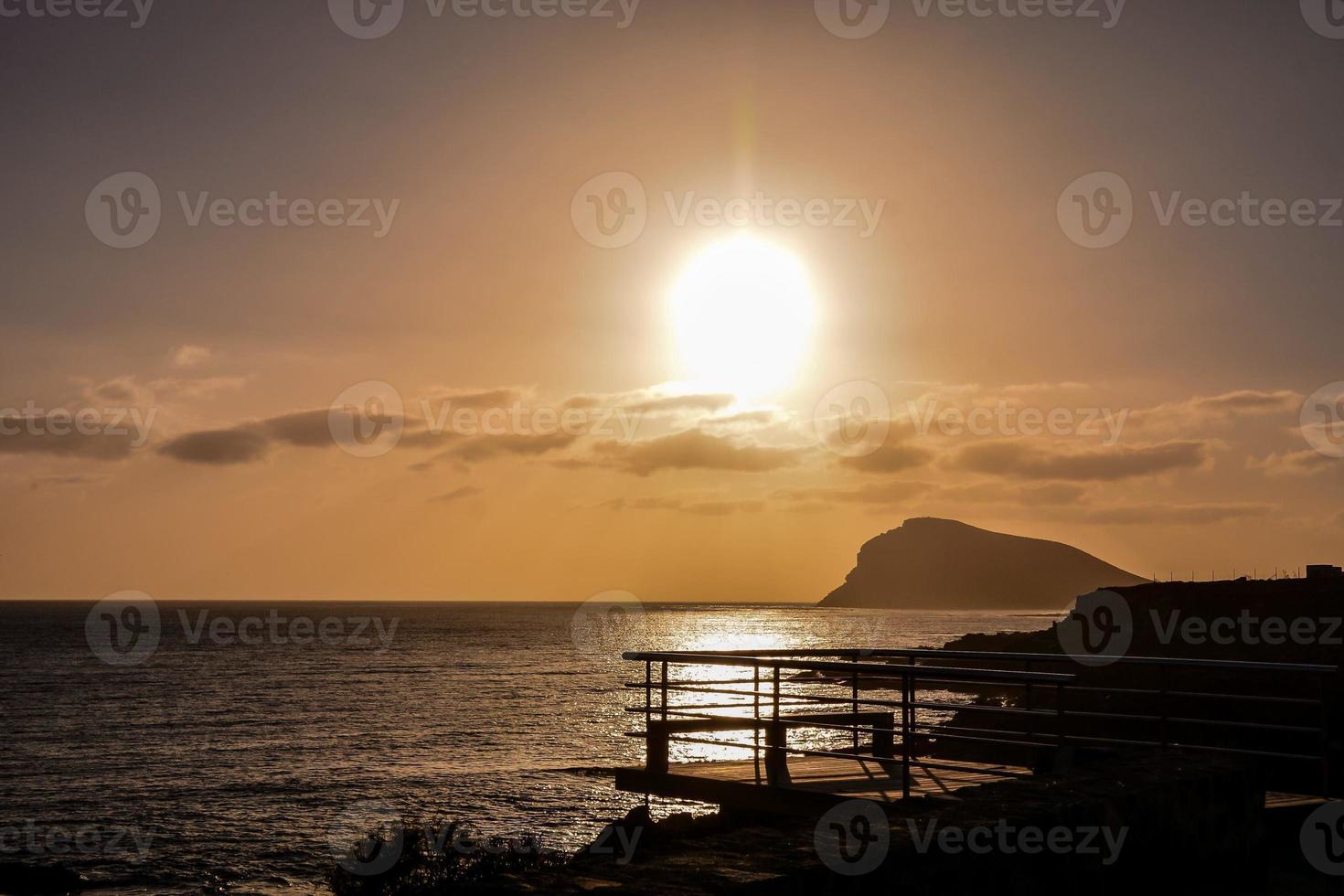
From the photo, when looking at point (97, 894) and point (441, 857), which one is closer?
point (441, 857)

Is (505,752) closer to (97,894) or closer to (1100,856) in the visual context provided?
(97,894)

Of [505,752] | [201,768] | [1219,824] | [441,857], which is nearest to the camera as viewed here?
[1219,824]

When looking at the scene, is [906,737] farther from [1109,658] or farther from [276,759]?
[276,759]

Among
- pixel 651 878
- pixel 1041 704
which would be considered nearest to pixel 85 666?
pixel 1041 704

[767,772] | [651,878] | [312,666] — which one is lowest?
[312,666]

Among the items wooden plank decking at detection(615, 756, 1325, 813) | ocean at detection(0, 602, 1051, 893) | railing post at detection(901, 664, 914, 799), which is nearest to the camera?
railing post at detection(901, 664, 914, 799)

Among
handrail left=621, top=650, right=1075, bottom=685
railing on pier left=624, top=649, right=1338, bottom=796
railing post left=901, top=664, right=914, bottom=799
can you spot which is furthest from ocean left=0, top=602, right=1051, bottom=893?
railing post left=901, top=664, right=914, bottom=799

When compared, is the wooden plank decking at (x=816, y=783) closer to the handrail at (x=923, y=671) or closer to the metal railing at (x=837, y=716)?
the metal railing at (x=837, y=716)

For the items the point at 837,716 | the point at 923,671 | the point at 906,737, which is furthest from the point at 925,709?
the point at 923,671

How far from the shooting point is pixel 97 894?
25.3m

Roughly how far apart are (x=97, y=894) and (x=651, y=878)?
2570 centimetres

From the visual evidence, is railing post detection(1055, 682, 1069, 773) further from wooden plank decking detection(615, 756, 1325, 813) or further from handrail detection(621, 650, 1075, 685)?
wooden plank decking detection(615, 756, 1325, 813)

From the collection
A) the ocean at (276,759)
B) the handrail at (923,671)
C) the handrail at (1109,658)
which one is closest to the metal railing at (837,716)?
the handrail at (923,671)

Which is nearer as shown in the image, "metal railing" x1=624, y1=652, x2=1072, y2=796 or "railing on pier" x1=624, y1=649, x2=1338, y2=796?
"railing on pier" x1=624, y1=649, x2=1338, y2=796
